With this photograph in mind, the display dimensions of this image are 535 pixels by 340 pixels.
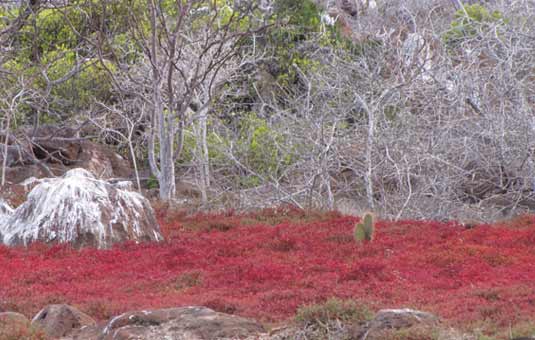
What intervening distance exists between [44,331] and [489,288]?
3.74 m

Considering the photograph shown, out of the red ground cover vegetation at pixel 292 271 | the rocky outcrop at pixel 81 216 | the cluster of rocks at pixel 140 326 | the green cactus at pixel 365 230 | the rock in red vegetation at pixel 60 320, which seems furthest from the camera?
the rocky outcrop at pixel 81 216

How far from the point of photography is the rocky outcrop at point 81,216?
10305mm

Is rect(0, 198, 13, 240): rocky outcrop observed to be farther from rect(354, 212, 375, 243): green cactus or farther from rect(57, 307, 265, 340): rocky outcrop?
rect(57, 307, 265, 340): rocky outcrop

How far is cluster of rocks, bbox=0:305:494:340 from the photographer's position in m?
6.01

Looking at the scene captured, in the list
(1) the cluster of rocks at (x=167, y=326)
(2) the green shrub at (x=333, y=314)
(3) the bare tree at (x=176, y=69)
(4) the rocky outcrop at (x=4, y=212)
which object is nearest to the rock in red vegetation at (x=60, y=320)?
(1) the cluster of rocks at (x=167, y=326)

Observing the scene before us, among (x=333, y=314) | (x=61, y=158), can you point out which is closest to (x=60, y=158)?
(x=61, y=158)

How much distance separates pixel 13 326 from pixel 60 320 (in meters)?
0.45

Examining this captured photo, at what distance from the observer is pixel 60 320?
666 centimetres

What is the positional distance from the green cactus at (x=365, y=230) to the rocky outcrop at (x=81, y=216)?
8.28 feet

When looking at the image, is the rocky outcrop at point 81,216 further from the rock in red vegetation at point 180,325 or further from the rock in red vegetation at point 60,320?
the rock in red vegetation at point 180,325

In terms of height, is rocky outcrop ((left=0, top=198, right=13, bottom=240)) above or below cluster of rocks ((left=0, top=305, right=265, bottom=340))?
above

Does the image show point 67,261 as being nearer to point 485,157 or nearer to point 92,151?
point 485,157

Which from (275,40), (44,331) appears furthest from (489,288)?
(275,40)

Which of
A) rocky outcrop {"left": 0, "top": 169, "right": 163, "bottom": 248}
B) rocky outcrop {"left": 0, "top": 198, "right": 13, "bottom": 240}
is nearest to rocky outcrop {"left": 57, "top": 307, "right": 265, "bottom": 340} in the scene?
rocky outcrop {"left": 0, "top": 169, "right": 163, "bottom": 248}
